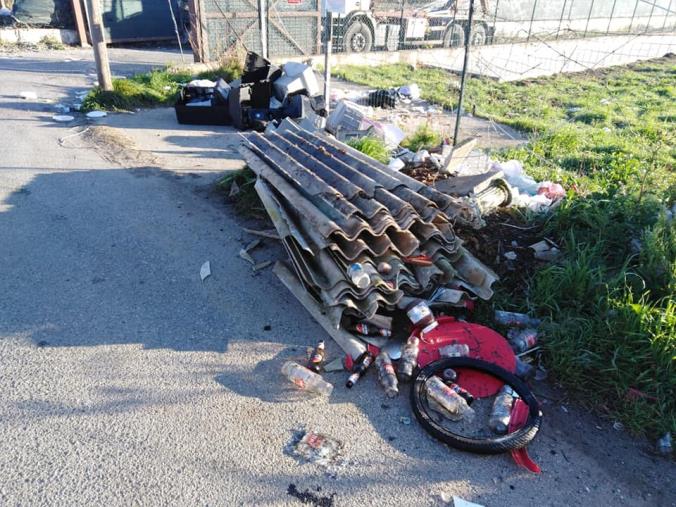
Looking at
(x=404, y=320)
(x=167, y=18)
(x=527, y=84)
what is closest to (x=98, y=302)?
(x=404, y=320)

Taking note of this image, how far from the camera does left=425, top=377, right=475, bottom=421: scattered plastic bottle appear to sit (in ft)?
9.29

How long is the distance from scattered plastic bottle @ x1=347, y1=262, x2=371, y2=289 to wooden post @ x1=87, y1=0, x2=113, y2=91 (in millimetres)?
7826

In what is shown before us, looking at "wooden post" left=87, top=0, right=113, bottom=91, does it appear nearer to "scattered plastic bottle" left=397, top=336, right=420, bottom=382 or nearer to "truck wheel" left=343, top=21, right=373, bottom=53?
"truck wheel" left=343, top=21, right=373, bottom=53

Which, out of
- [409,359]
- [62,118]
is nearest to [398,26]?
[62,118]

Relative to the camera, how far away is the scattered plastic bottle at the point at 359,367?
3022 mm

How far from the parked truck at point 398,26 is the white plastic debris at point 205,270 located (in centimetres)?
1168

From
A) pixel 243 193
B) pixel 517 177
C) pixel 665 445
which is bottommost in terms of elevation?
pixel 665 445

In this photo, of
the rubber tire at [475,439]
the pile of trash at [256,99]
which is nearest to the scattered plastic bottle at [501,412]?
the rubber tire at [475,439]

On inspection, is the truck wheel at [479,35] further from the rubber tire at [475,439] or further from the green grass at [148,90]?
the rubber tire at [475,439]

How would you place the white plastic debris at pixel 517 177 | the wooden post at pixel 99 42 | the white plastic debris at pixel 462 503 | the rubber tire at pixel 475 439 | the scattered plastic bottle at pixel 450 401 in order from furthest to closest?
the wooden post at pixel 99 42 → the white plastic debris at pixel 517 177 → the scattered plastic bottle at pixel 450 401 → the rubber tire at pixel 475 439 → the white plastic debris at pixel 462 503

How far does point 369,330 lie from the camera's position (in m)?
3.38

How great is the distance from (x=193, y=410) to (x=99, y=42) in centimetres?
821

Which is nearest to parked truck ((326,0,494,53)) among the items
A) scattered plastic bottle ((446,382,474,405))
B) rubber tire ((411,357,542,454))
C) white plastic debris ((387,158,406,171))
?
white plastic debris ((387,158,406,171))

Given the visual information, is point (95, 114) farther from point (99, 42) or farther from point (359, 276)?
point (359, 276)
